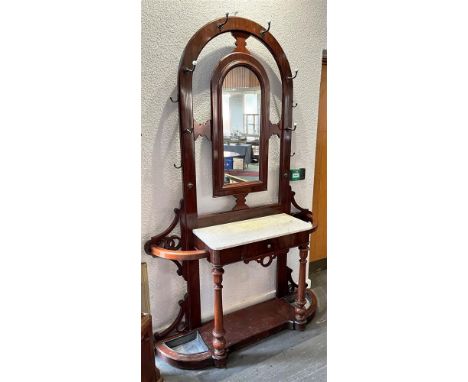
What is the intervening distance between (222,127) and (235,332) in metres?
1.17

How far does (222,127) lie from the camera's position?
5.43ft

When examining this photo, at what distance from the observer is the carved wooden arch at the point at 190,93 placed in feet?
4.93

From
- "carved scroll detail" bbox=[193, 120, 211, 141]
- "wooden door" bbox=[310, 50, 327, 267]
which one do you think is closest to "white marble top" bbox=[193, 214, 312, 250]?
"carved scroll detail" bbox=[193, 120, 211, 141]

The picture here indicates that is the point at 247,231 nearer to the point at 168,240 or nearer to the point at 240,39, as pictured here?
the point at 168,240

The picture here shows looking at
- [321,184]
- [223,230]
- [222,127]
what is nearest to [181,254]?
[223,230]

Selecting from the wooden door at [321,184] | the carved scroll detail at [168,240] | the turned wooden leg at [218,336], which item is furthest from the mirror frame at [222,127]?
the wooden door at [321,184]

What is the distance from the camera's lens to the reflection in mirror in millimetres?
1669

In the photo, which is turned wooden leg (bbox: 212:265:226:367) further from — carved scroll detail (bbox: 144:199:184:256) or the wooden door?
the wooden door

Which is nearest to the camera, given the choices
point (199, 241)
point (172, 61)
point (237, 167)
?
point (172, 61)
